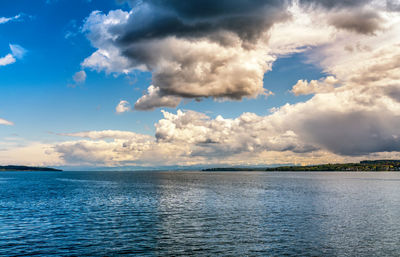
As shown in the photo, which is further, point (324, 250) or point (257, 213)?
point (257, 213)

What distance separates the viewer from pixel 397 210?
236 ft

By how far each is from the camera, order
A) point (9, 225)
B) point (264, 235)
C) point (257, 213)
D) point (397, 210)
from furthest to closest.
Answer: point (397, 210)
point (257, 213)
point (9, 225)
point (264, 235)

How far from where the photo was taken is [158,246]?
39469 millimetres

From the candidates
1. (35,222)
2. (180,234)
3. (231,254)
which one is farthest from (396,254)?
(35,222)

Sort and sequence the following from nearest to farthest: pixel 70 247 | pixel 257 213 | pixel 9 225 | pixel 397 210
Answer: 1. pixel 70 247
2. pixel 9 225
3. pixel 257 213
4. pixel 397 210

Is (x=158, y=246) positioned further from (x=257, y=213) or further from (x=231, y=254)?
(x=257, y=213)

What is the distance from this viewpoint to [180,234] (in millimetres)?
46312

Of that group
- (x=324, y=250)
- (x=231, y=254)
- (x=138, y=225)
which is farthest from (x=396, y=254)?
(x=138, y=225)

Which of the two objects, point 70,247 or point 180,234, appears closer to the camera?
point 70,247

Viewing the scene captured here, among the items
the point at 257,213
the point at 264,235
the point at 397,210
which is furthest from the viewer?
the point at 397,210

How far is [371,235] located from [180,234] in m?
30.4

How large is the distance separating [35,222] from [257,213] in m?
46.2

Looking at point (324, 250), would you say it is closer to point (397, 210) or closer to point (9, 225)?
point (397, 210)

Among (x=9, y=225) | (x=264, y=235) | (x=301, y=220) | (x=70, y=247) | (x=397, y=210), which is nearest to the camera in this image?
(x=70, y=247)
